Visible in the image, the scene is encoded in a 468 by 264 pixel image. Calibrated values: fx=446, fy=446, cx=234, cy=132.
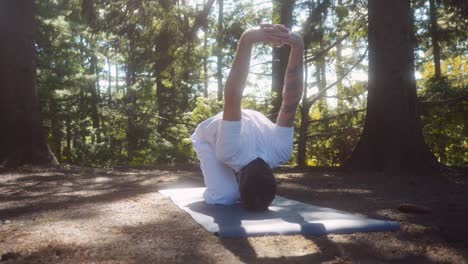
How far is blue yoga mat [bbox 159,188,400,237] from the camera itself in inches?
102

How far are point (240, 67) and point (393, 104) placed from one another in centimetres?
344

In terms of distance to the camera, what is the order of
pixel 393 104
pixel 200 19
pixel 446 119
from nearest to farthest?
1. pixel 393 104
2. pixel 200 19
3. pixel 446 119

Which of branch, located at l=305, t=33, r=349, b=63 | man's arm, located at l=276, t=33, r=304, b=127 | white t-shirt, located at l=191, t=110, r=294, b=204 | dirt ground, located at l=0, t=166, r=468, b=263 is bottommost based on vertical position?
dirt ground, located at l=0, t=166, r=468, b=263

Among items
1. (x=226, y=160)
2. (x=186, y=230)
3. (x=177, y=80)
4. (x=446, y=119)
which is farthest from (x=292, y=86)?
(x=177, y=80)

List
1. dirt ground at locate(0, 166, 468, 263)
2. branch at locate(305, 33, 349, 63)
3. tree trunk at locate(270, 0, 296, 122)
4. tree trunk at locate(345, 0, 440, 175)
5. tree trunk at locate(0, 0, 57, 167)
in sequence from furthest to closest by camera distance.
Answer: branch at locate(305, 33, 349, 63), tree trunk at locate(270, 0, 296, 122), tree trunk at locate(0, 0, 57, 167), tree trunk at locate(345, 0, 440, 175), dirt ground at locate(0, 166, 468, 263)

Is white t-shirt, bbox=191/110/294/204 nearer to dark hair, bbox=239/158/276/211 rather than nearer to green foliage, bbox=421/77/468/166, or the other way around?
dark hair, bbox=239/158/276/211

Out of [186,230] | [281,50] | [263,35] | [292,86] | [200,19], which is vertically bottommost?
[186,230]

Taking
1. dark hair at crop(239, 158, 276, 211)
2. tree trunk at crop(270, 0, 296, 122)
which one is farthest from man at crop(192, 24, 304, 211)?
tree trunk at crop(270, 0, 296, 122)

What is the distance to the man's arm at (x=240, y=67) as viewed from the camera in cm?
321

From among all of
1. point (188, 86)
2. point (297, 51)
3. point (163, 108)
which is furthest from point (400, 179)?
point (188, 86)

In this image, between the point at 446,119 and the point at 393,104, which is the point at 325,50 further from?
the point at 393,104

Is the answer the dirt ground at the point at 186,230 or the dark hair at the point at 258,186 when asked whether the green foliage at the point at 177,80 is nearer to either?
the dirt ground at the point at 186,230

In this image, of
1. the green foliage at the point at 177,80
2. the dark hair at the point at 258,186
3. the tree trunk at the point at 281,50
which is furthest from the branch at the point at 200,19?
the dark hair at the point at 258,186

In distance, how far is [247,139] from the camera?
134 inches
